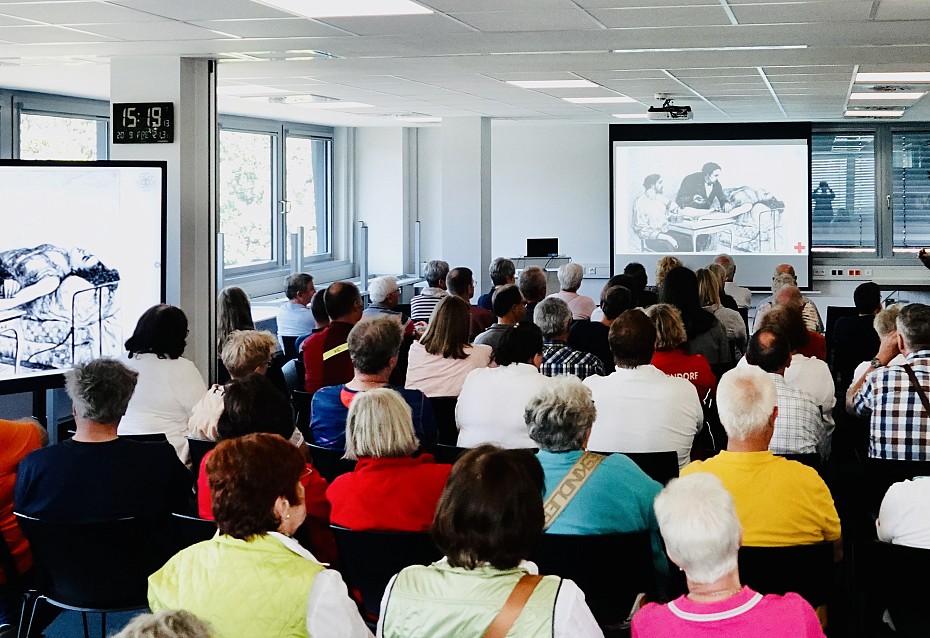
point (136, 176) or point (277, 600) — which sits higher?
point (136, 176)

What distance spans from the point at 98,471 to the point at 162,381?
1588 mm

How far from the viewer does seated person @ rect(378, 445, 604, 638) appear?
2.16 m

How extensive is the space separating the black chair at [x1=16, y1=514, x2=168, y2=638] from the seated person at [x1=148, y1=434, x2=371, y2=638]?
921mm

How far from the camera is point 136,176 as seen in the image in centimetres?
660

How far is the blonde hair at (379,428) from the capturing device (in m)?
3.26

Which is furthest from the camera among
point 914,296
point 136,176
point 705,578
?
point 914,296

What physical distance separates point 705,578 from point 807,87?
26.0 ft

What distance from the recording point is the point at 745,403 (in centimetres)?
329

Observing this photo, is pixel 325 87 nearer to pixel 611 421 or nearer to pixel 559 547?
pixel 611 421

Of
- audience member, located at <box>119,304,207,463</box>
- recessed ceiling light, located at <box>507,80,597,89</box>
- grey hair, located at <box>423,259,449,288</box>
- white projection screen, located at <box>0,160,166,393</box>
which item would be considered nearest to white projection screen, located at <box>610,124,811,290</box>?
recessed ceiling light, located at <box>507,80,597,89</box>

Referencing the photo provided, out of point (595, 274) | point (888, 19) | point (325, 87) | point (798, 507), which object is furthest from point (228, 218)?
point (798, 507)

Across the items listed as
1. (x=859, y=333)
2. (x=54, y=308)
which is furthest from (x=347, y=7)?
(x=859, y=333)

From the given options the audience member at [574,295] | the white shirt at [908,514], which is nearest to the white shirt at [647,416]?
the white shirt at [908,514]

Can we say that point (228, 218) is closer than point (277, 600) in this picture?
No
